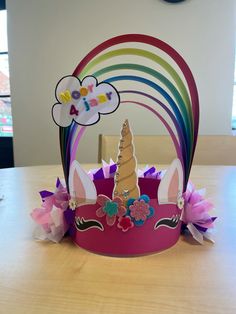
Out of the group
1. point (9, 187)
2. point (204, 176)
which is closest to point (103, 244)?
point (9, 187)

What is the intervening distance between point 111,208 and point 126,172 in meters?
0.07

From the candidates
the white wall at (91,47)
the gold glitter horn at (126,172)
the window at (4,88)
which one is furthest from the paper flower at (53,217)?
the window at (4,88)

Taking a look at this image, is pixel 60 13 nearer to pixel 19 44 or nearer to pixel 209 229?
pixel 19 44

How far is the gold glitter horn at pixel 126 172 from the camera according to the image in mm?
437

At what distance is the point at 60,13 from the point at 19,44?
0.44 meters

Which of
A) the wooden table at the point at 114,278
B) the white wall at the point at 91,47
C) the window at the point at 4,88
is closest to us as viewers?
the wooden table at the point at 114,278

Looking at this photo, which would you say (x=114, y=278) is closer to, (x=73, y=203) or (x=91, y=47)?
(x=73, y=203)

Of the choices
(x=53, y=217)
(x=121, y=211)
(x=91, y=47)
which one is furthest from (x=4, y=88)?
(x=121, y=211)

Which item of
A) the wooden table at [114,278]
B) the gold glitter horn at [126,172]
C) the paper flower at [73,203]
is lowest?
the wooden table at [114,278]

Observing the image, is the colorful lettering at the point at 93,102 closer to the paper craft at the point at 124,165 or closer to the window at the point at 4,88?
the paper craft at the point at 124,165

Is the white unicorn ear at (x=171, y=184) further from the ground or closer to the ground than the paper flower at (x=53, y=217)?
further from the ground

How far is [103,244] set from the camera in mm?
432

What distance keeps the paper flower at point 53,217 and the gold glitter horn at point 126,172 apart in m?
0.12

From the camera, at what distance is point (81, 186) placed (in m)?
Result: 0.44
